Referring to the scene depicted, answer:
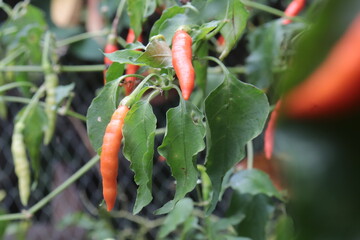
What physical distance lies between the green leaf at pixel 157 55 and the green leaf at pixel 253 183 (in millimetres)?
322

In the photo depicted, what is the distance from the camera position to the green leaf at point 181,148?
0.59 metres

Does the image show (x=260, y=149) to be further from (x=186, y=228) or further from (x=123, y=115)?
(x=123, y=115)

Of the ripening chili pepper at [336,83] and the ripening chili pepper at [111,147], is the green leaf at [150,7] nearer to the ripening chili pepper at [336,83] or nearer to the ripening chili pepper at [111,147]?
the ripening chili pepper at [111,147]

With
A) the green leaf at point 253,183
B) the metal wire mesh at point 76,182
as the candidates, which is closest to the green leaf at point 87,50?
the metal wire mesh at point 76,182

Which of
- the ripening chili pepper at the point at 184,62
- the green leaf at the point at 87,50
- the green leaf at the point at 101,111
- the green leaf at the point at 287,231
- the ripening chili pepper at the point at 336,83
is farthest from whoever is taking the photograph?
the green leaf at the point at 87,50

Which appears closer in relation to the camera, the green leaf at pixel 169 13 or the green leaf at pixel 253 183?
the green leaf at pixel 169 13

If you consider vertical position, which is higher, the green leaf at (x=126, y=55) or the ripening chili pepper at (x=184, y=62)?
the ripening chili pepper at (x=184, y=62)

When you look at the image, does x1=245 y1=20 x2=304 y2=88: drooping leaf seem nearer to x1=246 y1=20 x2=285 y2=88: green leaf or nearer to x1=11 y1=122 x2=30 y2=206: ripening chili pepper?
x1=246 y1=20 x2=285 y2=88: green leaf

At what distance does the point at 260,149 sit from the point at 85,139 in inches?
43.4

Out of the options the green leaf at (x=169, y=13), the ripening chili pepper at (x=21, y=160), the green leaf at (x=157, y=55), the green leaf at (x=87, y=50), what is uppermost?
the green leaf at (x=157, y=55)

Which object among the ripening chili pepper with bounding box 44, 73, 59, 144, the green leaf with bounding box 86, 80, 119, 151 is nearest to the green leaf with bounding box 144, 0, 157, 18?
the green leaf with bounding box 86, 80, 119, 151

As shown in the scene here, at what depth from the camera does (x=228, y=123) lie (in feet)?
2.06

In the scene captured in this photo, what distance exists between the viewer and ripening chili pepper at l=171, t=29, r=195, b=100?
1.77 feet

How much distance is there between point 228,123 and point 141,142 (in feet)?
0.35
